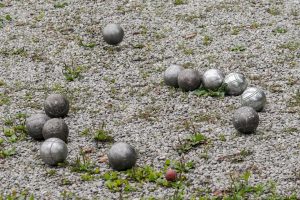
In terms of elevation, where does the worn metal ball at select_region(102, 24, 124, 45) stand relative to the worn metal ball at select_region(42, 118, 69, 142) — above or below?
below

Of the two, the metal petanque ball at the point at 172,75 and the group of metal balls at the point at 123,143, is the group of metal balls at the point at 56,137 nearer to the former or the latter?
the group of metal balls at the point at 123,143

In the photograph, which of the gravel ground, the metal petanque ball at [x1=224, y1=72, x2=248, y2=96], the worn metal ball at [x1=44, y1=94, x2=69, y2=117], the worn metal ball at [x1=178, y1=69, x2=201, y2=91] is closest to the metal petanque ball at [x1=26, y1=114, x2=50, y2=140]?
the gravel ground

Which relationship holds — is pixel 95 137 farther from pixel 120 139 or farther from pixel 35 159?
pixel 35 159

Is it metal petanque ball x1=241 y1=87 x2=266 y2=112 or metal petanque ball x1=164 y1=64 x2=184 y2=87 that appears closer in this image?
metal petanque ball x1=241 y1=87 x2=266 y2=112

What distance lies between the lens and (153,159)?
8625 mm

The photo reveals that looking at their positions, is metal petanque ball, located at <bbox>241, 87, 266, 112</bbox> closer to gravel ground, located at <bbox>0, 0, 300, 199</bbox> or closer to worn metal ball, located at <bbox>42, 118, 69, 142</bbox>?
gravel ground, located at <bbox>0, 0, 300, 199</bbox>

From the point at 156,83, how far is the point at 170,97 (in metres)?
0.65

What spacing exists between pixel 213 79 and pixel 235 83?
36 cm

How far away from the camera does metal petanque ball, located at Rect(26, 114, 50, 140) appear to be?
9.04m

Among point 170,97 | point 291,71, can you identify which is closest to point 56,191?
point 170,97

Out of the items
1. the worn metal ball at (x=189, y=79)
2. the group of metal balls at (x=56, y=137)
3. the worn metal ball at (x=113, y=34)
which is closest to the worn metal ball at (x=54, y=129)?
the group of metal balls at (x=56, y=137)

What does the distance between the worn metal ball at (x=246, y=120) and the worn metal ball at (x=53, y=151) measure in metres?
2.44

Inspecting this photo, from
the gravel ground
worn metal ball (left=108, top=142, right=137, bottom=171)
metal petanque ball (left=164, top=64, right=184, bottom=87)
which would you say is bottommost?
the gravel ground

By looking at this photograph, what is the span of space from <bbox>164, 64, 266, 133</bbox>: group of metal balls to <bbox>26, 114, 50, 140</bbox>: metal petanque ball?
2.48 m
